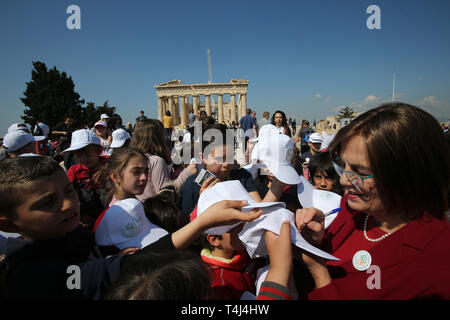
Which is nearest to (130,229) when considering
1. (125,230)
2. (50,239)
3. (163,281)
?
(125,230)

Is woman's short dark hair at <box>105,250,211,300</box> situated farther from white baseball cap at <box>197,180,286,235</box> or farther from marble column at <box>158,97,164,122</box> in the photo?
marble column at <box>158,97,164,122</box>

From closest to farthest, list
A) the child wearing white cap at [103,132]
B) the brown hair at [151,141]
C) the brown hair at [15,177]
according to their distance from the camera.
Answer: the brown hair at [15,177], the brown hair at [151,141], the child wearing white cap at [103,132]

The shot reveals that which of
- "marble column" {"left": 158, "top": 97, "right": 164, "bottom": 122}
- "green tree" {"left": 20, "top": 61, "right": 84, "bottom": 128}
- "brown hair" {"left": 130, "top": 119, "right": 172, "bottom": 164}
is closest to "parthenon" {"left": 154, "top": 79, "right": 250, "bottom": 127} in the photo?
"marble column" {"left": 158, "top": 97, "right": 164, "bottom": 122}

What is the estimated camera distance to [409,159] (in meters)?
1.05

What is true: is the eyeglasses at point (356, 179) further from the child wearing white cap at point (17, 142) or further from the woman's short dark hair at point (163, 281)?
the child wearing white cap at point (17, 142)

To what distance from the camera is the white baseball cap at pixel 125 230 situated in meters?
1.60

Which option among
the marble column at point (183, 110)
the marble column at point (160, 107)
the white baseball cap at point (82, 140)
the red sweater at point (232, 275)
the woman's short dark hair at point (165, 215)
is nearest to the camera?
the red sweater at point (232, 275)

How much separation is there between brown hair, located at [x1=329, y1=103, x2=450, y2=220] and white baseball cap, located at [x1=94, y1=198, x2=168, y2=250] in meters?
1.50

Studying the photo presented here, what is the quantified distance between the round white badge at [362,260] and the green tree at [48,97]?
37962 mm

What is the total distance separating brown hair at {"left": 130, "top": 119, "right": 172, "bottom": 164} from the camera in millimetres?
3412

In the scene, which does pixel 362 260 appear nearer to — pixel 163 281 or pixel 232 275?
pixel 232 275

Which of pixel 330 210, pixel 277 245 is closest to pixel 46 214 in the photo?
pixel 277 245

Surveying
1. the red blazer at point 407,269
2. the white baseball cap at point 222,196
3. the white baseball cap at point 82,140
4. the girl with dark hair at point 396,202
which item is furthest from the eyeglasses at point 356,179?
the white baseball cap at point 82,140

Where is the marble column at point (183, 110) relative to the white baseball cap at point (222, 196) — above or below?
above
